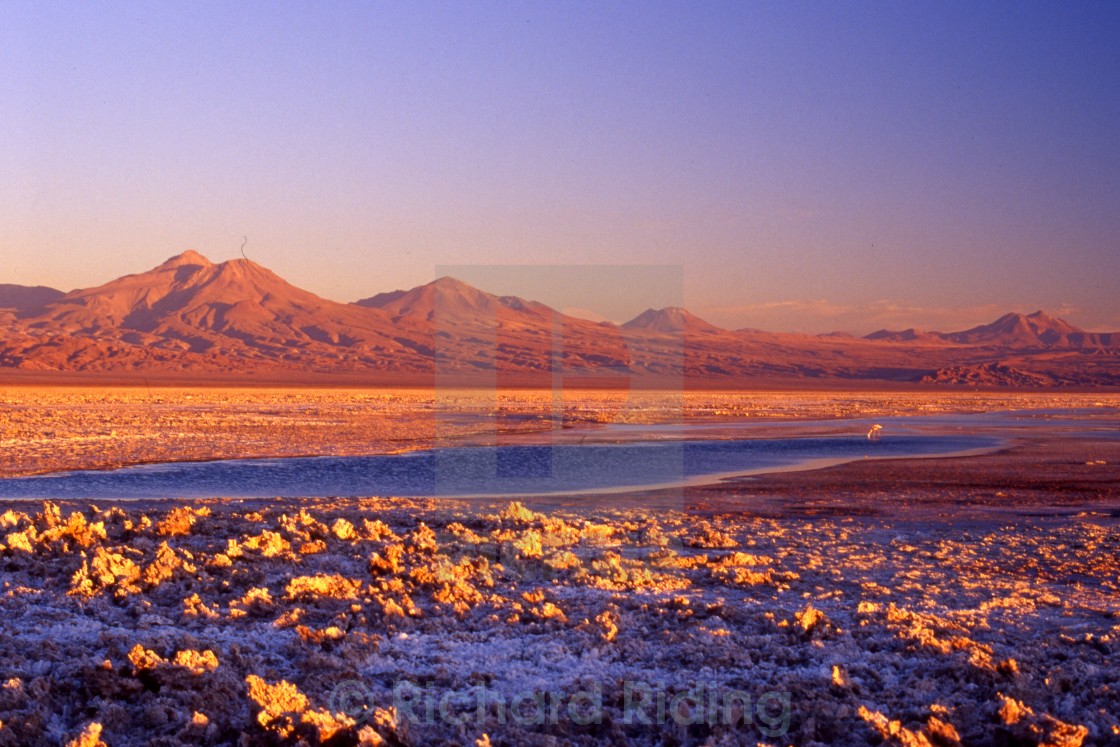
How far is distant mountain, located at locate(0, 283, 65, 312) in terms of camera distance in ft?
577

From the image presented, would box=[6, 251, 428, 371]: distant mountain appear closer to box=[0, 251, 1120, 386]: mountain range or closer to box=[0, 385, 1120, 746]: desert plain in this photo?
box=[0, 251, 1120, 386]: mountain range

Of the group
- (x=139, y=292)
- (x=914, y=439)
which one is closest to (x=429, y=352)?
(x=139, y=292)

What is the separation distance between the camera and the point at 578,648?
5.73 metres

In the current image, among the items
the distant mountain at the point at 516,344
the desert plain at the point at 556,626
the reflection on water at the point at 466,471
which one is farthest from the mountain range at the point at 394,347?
the desert plain at the point at 556,626

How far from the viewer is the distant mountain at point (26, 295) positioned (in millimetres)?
175750

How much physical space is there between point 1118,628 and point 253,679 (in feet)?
16.1

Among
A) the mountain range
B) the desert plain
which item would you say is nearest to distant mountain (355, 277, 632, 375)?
the mountain range

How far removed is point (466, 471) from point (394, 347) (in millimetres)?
114601

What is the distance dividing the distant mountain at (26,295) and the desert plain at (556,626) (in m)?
186

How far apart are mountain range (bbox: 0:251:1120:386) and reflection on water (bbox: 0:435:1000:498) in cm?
5036

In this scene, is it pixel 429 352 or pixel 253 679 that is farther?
pixel 429 352

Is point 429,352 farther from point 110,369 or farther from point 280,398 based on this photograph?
point 280,398

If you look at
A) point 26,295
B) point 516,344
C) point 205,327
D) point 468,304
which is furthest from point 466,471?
point 26,295

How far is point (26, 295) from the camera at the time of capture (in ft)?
595
